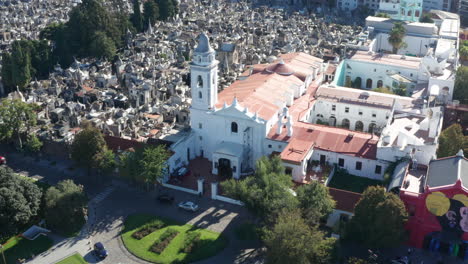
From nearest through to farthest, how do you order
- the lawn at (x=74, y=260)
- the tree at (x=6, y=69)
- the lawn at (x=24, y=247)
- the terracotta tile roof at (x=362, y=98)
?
the lawn at (x=74, y=260)
the lawn at (x=24, y=247)
the terracotta tile roof at (x=362, y=98)
the tree at (x=6, y=69)

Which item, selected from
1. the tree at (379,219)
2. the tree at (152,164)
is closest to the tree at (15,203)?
the tree at (152,164)

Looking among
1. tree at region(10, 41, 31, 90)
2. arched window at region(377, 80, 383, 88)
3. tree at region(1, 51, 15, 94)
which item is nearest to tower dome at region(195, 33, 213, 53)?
tree at region(10, 41, 31, 90)

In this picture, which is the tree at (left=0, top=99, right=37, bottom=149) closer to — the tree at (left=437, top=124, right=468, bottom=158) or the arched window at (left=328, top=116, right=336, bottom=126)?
the arched window at (left=328, top=116, right=336, bottom=126)

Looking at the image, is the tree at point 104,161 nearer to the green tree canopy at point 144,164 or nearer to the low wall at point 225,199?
the green tree canopy at point 144,164

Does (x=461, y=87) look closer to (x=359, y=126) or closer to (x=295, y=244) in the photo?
(x=359, y=126)

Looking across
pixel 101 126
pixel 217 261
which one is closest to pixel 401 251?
pixel 217 261
